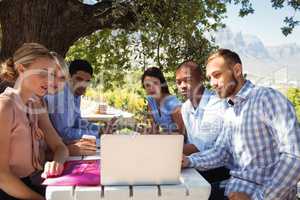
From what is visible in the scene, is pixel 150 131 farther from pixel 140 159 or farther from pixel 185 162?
pixel 140 159

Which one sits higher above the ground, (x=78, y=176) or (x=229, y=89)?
(x=229, y=89)

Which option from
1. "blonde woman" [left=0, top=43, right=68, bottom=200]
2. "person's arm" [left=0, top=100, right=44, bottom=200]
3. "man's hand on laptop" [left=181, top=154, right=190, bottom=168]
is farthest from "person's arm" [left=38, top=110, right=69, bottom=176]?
"man's hand on laptop" [left=181, top=154, right=190, bottom=168]

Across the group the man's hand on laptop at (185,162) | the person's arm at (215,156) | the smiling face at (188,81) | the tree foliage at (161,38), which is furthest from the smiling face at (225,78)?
the tree foliage at (161,38)

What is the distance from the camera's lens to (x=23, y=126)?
2328 millimetres

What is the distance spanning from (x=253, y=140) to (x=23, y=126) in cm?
122

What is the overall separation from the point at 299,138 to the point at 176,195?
28.5 inches

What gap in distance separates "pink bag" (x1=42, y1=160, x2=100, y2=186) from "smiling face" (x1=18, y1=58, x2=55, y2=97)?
1.43 feet

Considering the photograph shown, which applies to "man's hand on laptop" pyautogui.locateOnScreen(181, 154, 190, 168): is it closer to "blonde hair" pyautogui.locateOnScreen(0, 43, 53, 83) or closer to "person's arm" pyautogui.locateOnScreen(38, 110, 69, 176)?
"person's arm" pyautogui.locateOnScreen(38, 110, 69, 176)

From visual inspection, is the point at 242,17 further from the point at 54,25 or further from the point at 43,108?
the point at 43,108

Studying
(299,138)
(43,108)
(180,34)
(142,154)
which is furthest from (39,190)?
(180,34)

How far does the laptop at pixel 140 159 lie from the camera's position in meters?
1.89

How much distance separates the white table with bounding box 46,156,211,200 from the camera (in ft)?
6.22

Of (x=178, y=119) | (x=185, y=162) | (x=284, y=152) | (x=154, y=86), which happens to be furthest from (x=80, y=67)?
(x=284, y=152)

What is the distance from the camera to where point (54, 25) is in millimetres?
5129
